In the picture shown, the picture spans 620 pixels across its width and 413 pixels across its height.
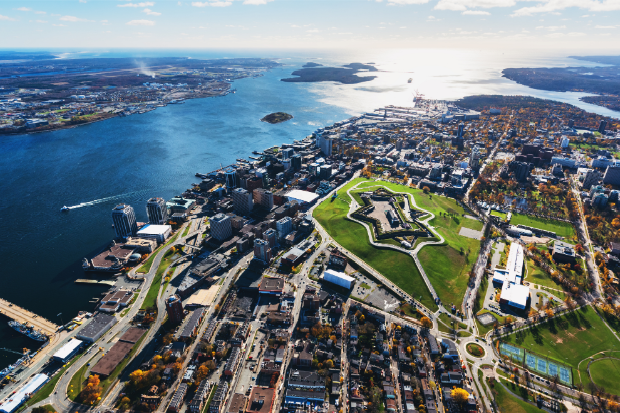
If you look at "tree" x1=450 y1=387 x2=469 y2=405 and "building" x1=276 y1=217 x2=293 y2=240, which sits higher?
"building" x1=276 y1=217 x2=293 y2=240

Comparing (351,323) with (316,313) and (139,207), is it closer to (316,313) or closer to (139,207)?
(316,313)

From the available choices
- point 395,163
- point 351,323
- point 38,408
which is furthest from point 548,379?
point 395,163

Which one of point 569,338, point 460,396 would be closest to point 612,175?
point 569,338

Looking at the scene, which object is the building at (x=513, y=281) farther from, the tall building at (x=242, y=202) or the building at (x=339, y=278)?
the tall building at (x=242, y=202)

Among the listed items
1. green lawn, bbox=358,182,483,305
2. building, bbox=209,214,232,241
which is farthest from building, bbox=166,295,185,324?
green lawn, bbox=358,182,483,305

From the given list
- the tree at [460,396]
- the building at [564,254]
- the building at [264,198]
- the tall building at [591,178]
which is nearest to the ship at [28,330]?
the building at [264,198]

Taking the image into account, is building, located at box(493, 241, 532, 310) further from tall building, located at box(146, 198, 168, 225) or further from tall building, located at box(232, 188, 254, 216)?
tall building, located at box(146, 198, 168, 225)

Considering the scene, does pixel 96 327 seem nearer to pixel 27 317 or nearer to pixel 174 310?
pixel 174 310
